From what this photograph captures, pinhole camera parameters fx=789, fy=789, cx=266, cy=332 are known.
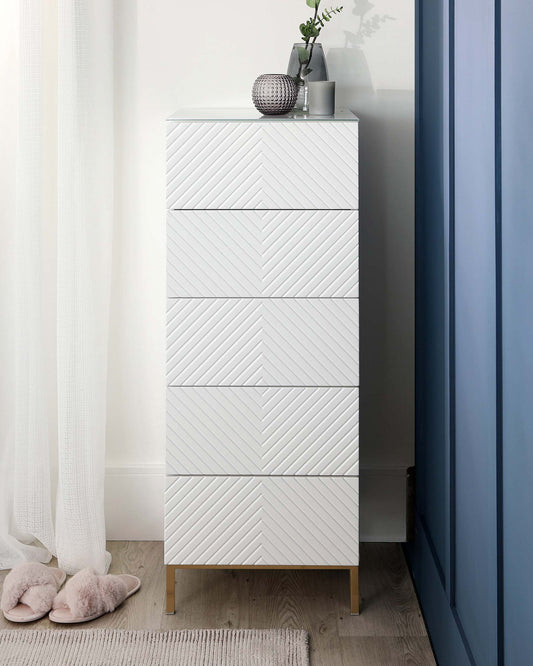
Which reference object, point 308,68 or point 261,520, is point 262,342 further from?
point 308,68

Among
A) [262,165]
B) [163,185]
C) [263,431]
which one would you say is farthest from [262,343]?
[163,185]

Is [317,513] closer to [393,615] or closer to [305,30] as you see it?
[393,615]

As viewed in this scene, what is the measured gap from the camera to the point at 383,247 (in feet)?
8.31

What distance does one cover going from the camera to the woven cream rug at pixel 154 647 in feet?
6.32

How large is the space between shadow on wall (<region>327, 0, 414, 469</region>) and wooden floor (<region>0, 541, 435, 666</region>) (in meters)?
0.43

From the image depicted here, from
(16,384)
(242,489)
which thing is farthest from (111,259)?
(242,489)

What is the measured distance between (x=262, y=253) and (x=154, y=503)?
1.01 metres

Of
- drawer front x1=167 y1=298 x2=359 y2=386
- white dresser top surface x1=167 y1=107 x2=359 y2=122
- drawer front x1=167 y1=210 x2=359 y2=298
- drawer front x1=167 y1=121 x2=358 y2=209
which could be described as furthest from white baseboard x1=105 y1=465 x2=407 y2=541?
white dresser top surface x1=167 y1=107 x2=359 y2=122

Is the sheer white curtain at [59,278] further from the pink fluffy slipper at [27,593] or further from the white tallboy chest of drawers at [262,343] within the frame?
the white tallboy chest of drawers at [262,343]

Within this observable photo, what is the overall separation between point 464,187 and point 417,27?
3.05 feet

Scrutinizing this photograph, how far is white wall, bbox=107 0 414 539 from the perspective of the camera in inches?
95.7

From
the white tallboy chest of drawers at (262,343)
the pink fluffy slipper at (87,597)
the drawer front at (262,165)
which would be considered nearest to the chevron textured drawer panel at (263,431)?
the white tallboy chest of drawers at (262,343)

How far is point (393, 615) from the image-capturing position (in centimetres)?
215

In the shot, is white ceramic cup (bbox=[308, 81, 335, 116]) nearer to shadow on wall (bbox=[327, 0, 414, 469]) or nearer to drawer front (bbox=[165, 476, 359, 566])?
shadow on wall (bbox=[327, 0, 414, 469])
